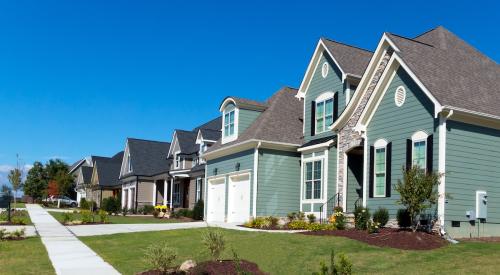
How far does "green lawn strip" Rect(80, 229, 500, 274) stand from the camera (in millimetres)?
11914

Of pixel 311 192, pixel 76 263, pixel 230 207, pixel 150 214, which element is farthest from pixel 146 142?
pixel 76 263

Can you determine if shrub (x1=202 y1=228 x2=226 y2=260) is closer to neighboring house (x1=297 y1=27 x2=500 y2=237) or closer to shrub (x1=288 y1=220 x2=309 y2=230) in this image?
neighboring house (x1=297 y1=27 x2=500 y2=237)

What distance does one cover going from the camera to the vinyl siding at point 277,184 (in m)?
25.7

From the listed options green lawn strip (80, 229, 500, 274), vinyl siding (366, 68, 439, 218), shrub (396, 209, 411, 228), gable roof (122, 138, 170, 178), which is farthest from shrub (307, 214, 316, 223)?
gable roof (122, 138, 170, 178)

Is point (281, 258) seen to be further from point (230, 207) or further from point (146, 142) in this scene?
point (146, 142)

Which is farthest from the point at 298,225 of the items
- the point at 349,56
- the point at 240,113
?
the point at 240,113

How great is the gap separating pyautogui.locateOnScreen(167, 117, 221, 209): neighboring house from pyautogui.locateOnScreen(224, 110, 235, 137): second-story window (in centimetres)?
615

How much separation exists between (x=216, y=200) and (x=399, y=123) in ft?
46.5

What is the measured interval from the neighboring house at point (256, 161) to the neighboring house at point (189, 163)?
563cm

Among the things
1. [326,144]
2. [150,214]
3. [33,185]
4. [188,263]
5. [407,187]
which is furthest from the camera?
[33,185]

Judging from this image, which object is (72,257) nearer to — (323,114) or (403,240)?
(403,240)

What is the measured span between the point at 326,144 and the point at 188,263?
12693 mm

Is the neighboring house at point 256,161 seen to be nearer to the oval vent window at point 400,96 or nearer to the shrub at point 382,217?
the oval vent window at point 400,96

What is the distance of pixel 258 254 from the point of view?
14211 millimetres
